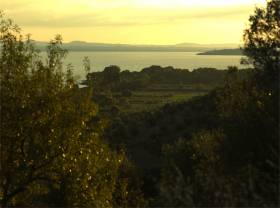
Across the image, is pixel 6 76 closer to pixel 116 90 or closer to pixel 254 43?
pixel 254 43

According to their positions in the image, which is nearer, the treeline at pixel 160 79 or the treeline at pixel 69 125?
the treeline at pixel 69 125

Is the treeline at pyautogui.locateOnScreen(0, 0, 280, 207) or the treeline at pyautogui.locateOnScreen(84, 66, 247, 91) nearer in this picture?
the treeline at pyautogui.locateOnScreen(0, 0, 280, 207)

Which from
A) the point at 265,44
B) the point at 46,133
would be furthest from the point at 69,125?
the point at 265,44

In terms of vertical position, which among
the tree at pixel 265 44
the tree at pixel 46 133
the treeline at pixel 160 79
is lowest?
the treeline at pixel 160 79

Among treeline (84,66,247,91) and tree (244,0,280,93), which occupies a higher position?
tree (244,0,280,93)

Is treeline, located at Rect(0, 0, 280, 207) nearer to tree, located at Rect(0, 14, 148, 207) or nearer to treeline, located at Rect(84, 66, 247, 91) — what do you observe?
tree, located at Rect(0, 14, 148, 207)

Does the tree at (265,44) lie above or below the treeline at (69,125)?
above

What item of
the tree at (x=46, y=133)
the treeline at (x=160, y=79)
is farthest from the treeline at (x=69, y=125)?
the treeline at (x=160, y=79)

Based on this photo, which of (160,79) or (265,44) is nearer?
(265,44)

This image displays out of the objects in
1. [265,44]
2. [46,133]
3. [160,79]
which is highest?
[265,44]

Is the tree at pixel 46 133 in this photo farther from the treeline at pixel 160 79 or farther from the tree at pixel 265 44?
the treeline at pixel 160 79

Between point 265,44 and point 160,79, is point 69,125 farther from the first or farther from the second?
point 160,79

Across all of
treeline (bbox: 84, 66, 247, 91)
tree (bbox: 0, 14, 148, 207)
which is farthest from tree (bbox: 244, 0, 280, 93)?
treeline (bbox: 84, 66, 247, 91)

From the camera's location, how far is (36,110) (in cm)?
1617
